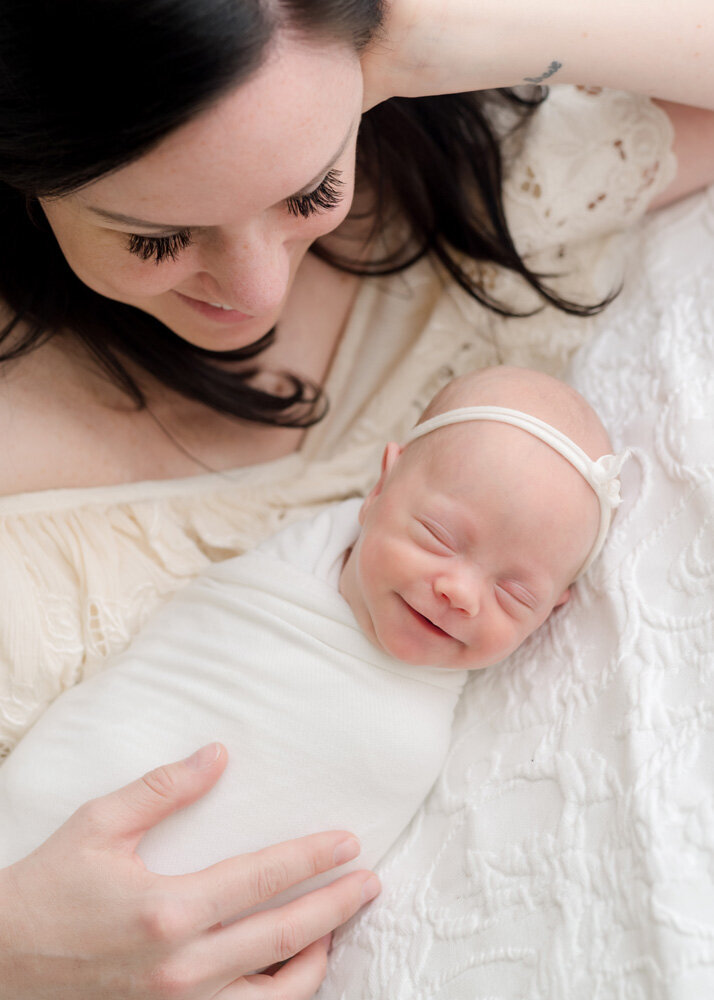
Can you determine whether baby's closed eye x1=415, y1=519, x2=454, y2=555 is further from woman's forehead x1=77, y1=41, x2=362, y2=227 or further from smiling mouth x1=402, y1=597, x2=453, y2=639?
woman's forehead x1=77, y1=41, x2=362, y2=227

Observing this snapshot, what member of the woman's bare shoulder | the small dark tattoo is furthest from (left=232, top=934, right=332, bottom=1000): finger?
the small dark tattoo

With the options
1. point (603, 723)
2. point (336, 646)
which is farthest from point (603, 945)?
point (336, 646)

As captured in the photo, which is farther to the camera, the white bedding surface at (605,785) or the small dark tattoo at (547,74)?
the small dark tattoo at (547,74)

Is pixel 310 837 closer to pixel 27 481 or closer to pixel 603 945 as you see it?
pixel 603 945

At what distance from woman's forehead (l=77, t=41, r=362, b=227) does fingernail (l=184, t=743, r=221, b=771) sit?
66 cm

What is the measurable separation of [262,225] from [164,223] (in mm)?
118

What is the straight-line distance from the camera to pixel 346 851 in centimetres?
110

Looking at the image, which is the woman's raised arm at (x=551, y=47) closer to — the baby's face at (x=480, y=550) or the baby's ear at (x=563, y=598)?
the baby's face at (x=480, y=550)

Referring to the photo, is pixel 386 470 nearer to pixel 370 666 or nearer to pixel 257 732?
pixel 370 666

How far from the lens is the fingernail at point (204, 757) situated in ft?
3.56

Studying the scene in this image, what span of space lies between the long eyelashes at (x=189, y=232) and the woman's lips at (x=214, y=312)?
0.16 meters

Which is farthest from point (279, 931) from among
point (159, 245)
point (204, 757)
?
point (159, 245)

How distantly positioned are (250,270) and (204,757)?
2.04ft

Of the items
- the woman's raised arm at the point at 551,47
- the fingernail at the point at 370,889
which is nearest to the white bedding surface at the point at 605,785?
the fingernail at the point at 370,889
